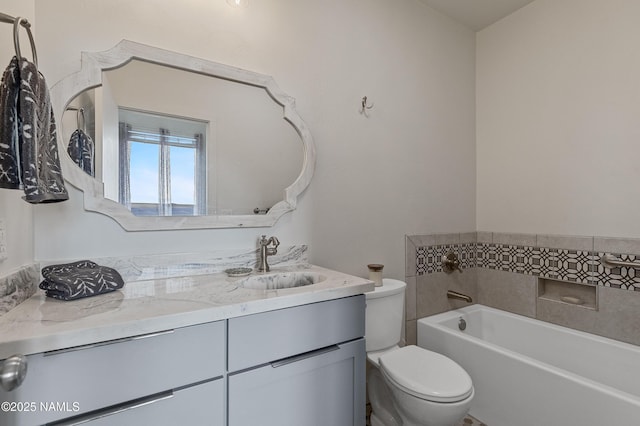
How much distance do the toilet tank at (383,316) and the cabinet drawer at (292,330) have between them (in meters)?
0.43

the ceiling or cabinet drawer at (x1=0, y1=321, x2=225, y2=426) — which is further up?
the ceiling

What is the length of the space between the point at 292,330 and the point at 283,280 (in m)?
0.42

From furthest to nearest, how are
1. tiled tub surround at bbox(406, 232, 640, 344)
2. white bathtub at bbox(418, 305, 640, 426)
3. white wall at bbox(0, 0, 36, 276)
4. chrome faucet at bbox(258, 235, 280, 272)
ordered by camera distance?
tiled tub surround at bbox(406, 232, 640, 344) → chrome faucet at bbox(258, 235, 280, 272) → white bathtub at bbox(418, 305, 640, 426) → white wall at bbox(0, 0, 36, 276)

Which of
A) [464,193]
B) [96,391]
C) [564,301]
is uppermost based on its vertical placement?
[464,193]

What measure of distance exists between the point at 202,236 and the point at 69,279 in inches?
21.0

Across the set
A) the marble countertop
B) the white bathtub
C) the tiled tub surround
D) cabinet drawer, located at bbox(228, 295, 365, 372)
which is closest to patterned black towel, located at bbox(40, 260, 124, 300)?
the marble countertop

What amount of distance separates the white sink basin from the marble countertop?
120 millimetres

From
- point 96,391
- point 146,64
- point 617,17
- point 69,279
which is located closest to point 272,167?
point 146,64

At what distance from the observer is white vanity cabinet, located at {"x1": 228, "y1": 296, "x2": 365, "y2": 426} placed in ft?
3.17

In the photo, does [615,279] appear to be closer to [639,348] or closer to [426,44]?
[639,348]

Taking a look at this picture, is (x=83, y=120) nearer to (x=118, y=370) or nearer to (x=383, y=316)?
(x=118, y=370)

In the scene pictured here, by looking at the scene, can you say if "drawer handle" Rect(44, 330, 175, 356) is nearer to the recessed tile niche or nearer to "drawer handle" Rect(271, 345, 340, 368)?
"drawer handle" Rect(271, 345, 340, 368)

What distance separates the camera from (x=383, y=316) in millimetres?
1688

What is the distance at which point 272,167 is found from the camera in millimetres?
1656
